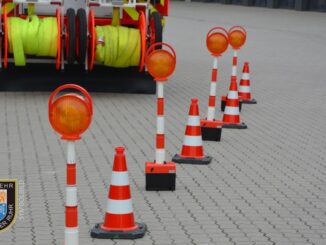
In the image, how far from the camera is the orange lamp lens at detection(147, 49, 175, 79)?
850cm

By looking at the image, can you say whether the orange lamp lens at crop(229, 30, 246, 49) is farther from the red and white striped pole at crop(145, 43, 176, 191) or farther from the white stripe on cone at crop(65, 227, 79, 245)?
the white stripe on cone at crop(65, 227, 79, 245)

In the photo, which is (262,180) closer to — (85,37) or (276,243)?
(276,243)

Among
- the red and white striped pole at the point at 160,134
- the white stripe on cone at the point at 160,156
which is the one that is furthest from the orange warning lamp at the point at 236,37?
the white stripe on cone at the point at 160,156

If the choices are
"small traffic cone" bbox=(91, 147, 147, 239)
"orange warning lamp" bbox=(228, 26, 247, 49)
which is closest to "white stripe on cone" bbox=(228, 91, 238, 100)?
"orange warning lamp" bbox=(228, 26, 247, 49)

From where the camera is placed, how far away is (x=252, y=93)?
15.9 metres

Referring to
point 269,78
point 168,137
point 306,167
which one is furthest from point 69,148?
point 269,78

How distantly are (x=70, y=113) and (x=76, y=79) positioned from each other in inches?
356

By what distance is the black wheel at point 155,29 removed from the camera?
1424cm

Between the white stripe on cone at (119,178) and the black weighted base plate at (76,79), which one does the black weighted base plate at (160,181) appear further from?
Answer: the black weighted base plate at (76,79)

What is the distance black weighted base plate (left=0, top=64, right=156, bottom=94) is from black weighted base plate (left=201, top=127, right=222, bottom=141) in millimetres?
3831

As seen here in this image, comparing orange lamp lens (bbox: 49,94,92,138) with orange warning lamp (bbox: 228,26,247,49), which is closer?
orange lamp lens (bbox: 49,94,92,138)

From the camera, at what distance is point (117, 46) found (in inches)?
551

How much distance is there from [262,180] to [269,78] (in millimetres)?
9528

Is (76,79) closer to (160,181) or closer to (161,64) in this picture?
(161,64)
